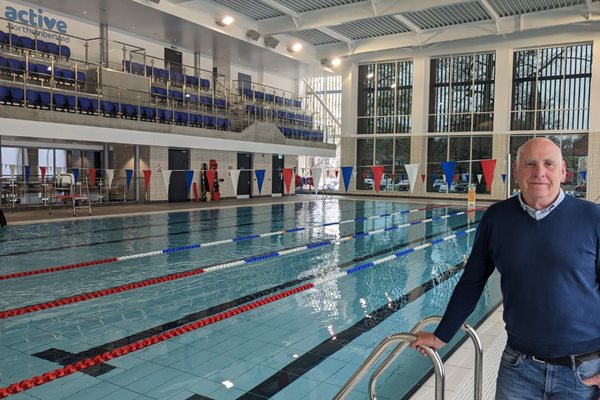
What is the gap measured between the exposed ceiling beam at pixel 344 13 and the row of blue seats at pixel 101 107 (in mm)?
3872

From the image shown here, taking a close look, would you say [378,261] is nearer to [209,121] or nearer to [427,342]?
[427,342]

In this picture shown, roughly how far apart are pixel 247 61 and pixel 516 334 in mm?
21385

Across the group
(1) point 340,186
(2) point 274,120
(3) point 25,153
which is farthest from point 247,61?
(3) point 25,153

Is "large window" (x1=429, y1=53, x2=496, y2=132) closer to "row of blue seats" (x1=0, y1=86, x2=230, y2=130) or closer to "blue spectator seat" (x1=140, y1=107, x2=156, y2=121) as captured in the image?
"row of blue seats" (x1=0, y1=86, x2=230, y2=130)

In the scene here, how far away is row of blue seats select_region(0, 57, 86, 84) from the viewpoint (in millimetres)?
12250

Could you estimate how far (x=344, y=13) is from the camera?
15.9m

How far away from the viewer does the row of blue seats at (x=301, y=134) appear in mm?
21316

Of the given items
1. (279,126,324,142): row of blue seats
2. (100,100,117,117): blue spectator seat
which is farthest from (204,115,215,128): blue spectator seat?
(279,126,324,142): row of blue seats

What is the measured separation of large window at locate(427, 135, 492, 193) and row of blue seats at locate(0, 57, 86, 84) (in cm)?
1393

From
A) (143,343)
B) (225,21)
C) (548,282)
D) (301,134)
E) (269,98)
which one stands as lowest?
(143,343)

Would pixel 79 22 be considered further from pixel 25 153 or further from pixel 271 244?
pixel 271 244

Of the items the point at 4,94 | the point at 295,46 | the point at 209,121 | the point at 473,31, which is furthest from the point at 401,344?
the point at 295,46

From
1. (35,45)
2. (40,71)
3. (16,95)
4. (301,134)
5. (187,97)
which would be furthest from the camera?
(301,134)

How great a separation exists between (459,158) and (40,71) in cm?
1637
